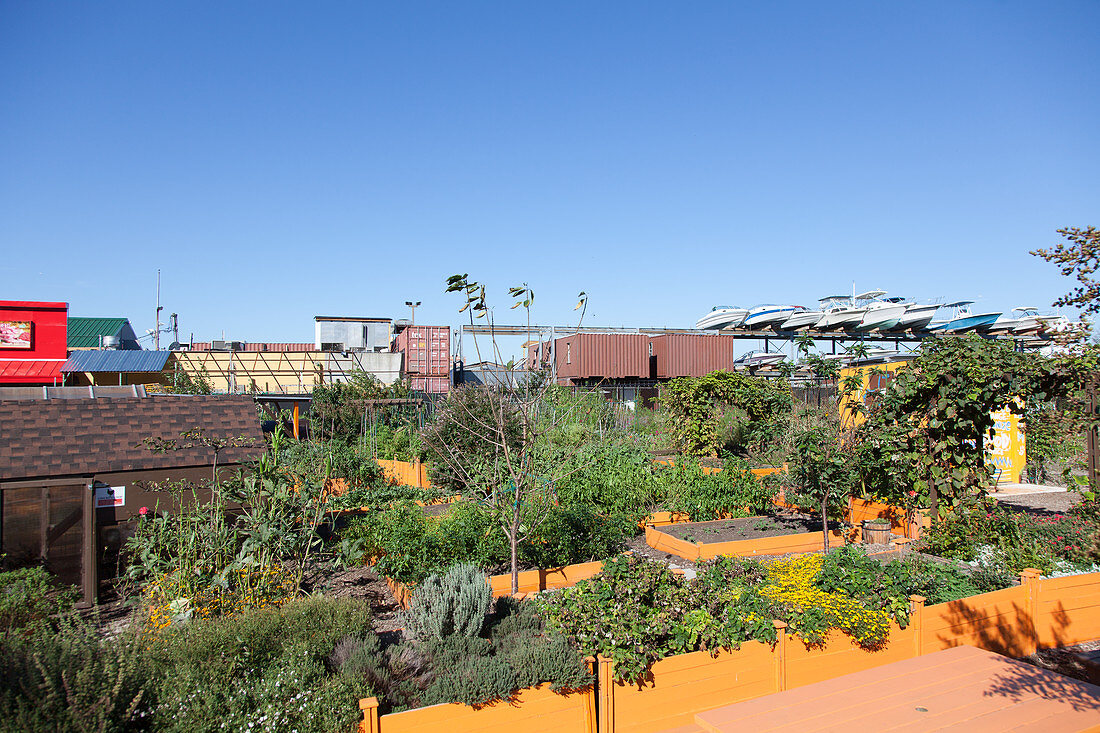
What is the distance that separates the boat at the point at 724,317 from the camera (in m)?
48.5

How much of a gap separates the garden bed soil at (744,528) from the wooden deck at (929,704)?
404 cm

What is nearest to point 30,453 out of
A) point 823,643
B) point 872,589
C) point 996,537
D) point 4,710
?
point 4,710

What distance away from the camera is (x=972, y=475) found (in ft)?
26.3

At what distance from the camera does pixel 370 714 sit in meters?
3.45

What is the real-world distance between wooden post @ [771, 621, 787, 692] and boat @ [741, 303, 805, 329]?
1809 inches

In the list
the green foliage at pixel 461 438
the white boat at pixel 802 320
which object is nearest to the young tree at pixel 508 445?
the green foliage at pixel 461 438

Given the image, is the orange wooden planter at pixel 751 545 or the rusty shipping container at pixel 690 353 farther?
the rusty shipping container at pixel 690 353

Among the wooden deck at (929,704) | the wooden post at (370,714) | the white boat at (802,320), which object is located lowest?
the wooden deck at (929,704)

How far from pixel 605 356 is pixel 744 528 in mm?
21715

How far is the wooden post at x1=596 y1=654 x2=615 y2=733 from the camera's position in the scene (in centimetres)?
399

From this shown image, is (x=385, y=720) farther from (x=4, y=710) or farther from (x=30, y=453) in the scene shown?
(x=30, y=453)

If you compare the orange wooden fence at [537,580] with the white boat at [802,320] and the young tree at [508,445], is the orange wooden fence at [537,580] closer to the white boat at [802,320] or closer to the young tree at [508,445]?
the young tree at [508,445]

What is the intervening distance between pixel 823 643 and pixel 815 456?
3.67 m

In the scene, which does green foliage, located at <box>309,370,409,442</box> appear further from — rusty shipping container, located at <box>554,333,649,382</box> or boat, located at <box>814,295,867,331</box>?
boat, located at <box>814,295,867,331</box>
